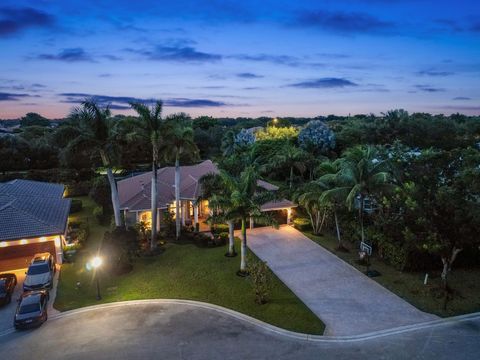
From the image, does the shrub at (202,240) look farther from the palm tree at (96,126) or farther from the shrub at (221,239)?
the palm tree at (96,126)

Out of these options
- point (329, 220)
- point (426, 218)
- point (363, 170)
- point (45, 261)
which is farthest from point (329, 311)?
point (45, 261)

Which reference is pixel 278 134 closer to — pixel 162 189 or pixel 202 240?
pixel 162 189

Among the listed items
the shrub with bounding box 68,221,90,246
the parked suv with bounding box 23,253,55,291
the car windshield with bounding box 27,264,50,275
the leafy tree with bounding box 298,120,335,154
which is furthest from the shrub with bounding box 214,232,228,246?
the leafy tree with bounding box 298,120,335,154

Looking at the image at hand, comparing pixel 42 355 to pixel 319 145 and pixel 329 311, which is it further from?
pixel 319 145

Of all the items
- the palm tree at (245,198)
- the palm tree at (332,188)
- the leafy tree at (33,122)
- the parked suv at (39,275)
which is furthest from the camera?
the leafy tree at (33,122)

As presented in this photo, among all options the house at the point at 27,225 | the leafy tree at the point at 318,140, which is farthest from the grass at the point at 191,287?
the leafy tree at the point at 318,140

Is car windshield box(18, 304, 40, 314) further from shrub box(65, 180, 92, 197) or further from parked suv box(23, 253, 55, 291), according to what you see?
shrub box(65, 180, 92, 197)
